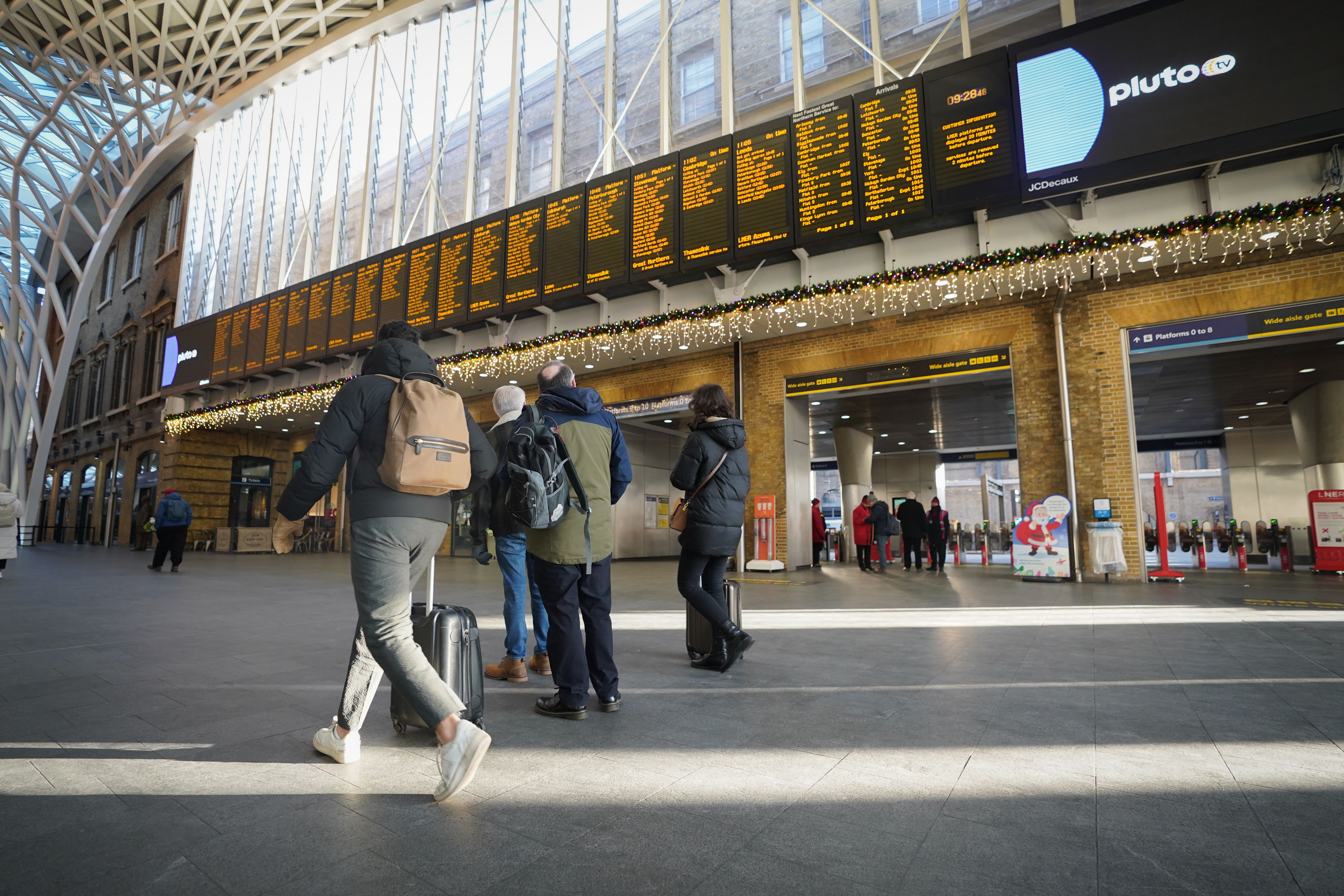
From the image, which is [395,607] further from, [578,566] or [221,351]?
[221,351]

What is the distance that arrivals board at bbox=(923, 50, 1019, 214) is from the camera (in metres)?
8.92

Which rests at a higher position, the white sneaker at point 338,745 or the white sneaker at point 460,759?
the white sneaker at point 460,759

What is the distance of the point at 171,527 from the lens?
12031mm

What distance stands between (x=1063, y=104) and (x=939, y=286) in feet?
8.99

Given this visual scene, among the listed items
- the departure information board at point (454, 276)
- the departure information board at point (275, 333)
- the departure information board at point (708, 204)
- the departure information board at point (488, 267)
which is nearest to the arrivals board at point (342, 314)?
the departure information board at point (275, 333)

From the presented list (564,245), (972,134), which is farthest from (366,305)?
(972,134)

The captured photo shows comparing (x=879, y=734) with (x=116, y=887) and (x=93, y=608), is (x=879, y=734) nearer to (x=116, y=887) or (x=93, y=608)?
(x=116, y=887)

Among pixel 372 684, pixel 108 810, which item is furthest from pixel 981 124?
pixel 108 810

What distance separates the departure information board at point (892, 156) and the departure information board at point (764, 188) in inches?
46.2

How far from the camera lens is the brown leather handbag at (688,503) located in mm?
4020

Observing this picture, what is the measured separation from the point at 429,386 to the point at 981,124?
9.54 m

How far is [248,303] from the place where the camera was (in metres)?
18.7

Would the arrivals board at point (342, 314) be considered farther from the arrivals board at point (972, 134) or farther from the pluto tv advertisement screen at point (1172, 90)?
the pluto tv advertisement screen at point (1172, 90)

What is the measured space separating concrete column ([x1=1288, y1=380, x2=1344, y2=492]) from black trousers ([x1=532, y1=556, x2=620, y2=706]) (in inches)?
753
